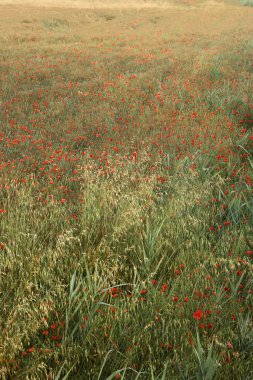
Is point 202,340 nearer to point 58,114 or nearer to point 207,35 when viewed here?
point 58,114

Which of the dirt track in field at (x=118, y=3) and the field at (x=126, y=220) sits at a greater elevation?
the dirt track in field at (x=118, y=3)

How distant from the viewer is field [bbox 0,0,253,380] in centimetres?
211

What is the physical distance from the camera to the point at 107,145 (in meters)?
5.71

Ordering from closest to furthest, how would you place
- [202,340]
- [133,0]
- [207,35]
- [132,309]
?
1. [202,340]
2. [132,309]
3. [207,35]
4. [133,0]

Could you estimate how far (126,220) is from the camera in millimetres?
3217

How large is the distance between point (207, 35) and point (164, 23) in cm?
733

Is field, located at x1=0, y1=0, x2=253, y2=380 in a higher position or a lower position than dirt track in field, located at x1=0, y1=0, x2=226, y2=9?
lower

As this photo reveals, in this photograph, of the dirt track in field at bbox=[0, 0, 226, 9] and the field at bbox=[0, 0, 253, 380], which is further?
the dirt track in field at bbox=[0, 0, 226, 9]

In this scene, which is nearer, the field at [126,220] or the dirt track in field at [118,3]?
the field at [126,220]

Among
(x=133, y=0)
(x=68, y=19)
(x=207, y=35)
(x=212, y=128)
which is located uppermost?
(x=133, y=0)

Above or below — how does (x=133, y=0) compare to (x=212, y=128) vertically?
above

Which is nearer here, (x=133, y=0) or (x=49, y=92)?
(x=49, y=92)

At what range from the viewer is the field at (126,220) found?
83.2 inches

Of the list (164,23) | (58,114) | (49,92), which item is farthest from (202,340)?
(164,23)
